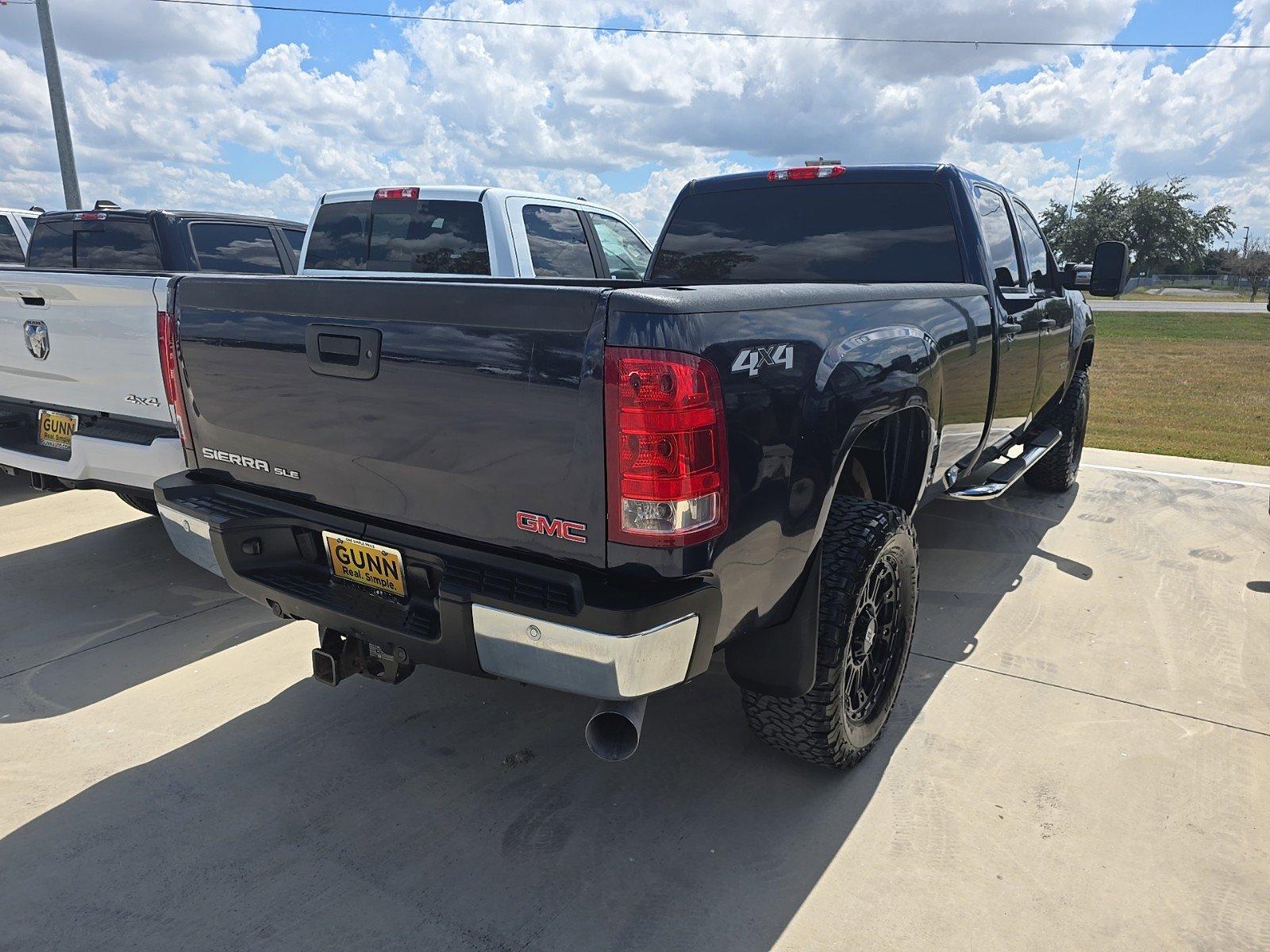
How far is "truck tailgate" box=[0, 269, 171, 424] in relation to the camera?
12.6 feet

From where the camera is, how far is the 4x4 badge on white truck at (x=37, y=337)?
4242 millimetres

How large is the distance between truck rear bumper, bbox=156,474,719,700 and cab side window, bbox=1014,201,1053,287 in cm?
390

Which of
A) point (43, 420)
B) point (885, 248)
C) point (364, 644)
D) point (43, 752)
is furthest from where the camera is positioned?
point (43, 420)

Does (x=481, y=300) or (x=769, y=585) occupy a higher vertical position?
(x=481, y=300)

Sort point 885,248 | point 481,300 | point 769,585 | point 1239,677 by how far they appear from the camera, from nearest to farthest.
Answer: point 481,300, point 769,585, point 1239,677, point 885,248

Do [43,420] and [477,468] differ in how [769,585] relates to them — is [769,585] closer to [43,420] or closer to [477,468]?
[477,468]

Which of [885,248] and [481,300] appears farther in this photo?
[885,248]

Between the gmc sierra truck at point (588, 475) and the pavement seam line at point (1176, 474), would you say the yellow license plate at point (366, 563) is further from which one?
the pavement seam line at point (1176, 474)

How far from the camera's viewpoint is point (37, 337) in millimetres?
4281

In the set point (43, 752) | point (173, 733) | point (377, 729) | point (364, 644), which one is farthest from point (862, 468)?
point (43, 752)

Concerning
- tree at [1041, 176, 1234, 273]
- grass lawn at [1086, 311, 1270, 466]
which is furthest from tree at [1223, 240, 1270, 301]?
grass lawn at [1086, 311, 1270, 466]

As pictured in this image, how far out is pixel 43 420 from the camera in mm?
4480

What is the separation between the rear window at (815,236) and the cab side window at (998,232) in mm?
295

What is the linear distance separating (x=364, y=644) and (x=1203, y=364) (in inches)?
660
